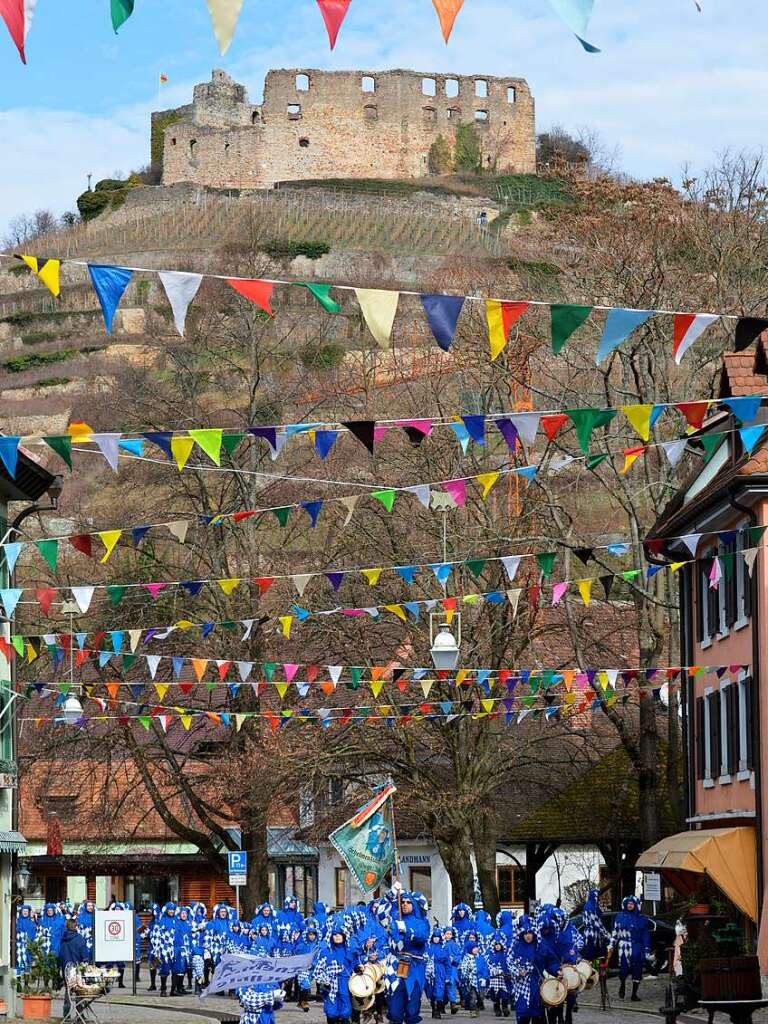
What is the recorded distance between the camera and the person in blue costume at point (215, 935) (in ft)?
114

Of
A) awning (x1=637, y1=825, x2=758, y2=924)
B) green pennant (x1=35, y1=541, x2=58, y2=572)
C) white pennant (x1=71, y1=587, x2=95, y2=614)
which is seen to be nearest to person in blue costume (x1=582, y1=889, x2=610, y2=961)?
awning (x1=637, y1=825, x2=758, y2=924)

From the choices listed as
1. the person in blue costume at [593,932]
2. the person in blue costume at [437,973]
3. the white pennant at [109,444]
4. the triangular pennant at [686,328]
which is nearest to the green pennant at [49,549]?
the white pennant at [109,444]

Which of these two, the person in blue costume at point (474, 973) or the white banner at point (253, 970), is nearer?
the white banner at point (253, 970)

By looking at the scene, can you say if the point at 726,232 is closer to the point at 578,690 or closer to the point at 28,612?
the point at 578,690

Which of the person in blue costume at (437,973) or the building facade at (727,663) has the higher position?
the building facade at (727,663)

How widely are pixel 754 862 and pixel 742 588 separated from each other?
4.37 metres

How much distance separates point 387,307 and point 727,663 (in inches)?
734

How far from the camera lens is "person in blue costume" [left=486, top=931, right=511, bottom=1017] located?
1096 inches

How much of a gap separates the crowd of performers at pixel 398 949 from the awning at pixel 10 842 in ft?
5.07

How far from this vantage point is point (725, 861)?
28625 millimetres

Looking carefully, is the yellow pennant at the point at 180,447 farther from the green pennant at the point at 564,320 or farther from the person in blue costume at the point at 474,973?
the person in blue costume at the point at 474,973

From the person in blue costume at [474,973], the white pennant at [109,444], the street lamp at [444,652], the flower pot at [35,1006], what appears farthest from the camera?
the person in blue costume at [474,973]

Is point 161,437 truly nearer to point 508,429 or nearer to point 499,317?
point 508,429

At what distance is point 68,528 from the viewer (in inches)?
2773
